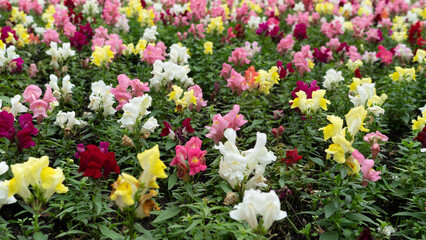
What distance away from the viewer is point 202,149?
4520 mm

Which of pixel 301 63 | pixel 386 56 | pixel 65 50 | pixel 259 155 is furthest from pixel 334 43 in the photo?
pixel 259 155

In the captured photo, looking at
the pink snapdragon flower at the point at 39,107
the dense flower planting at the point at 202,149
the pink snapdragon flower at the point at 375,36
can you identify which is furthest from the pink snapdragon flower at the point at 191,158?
the pink snapdragon flower at the point at 375,36

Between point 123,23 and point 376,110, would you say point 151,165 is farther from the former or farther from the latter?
point 123,23

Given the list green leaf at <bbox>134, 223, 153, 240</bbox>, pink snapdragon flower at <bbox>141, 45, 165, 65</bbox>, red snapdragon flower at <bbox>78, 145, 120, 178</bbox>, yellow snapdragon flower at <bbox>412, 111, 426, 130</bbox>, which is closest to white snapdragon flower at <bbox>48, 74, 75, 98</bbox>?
pink snapdragon flower at <bbox>141, 45, 165, 65</bbox>

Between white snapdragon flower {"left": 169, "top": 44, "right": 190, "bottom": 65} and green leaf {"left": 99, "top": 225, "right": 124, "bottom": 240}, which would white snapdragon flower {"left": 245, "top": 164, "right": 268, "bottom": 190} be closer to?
green leaf {"left": 99, "top": 225, "right": 124, "bottom": 240}

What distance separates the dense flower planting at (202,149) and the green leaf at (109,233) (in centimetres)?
1

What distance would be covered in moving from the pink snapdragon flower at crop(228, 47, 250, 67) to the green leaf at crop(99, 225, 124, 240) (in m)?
3.68

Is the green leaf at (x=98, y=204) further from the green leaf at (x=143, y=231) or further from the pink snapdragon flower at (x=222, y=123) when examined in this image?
the pink snapdragon flower at (x=222, y=123)

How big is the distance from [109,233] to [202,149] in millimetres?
1791

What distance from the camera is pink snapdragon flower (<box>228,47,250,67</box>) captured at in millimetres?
5957

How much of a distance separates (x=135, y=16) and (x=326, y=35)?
178 inches

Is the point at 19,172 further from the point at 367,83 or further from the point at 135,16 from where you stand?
the point at 135,16

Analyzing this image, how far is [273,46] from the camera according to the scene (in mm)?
7809

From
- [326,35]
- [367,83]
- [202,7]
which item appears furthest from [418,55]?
[202,7]
